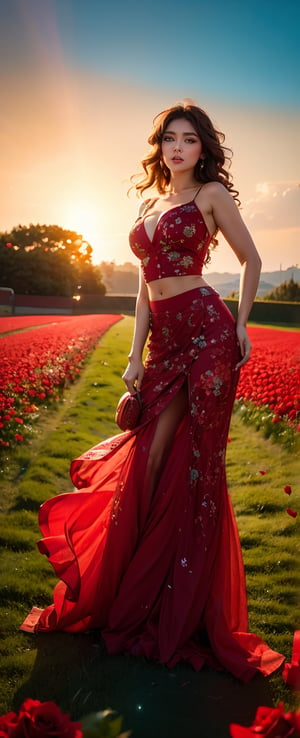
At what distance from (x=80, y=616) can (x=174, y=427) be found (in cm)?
102

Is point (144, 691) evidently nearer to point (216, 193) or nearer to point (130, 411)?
point (130, 411)

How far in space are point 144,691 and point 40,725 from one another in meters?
1.21

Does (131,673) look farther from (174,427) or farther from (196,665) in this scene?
(174,427)

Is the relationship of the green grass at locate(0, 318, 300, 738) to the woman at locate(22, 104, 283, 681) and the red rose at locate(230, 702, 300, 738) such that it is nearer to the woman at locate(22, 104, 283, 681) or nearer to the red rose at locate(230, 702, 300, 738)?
the woman at locate(22, 104, 283, 681)

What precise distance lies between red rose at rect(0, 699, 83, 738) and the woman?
1462 mm

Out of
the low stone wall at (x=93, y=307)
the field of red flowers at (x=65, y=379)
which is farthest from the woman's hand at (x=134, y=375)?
the low stone wall at (x=93, y=307)

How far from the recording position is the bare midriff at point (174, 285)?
10.8 feet

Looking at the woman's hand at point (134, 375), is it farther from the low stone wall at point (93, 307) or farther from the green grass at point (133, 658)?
the low stone wall at point (93, 307)

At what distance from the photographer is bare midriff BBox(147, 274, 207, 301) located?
329 cm

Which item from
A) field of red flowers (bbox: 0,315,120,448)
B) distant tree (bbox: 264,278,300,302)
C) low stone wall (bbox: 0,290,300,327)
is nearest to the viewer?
field of red flowers (bbox: 0,315,120,448)

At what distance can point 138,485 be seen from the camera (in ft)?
10.6

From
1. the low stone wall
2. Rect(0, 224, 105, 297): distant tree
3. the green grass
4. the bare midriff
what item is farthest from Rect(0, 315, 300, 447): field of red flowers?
Rect(0, 224, 105, 297): distant tree

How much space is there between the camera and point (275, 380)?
8398 millimetres

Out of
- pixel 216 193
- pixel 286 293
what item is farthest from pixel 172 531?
pixel 286 293
